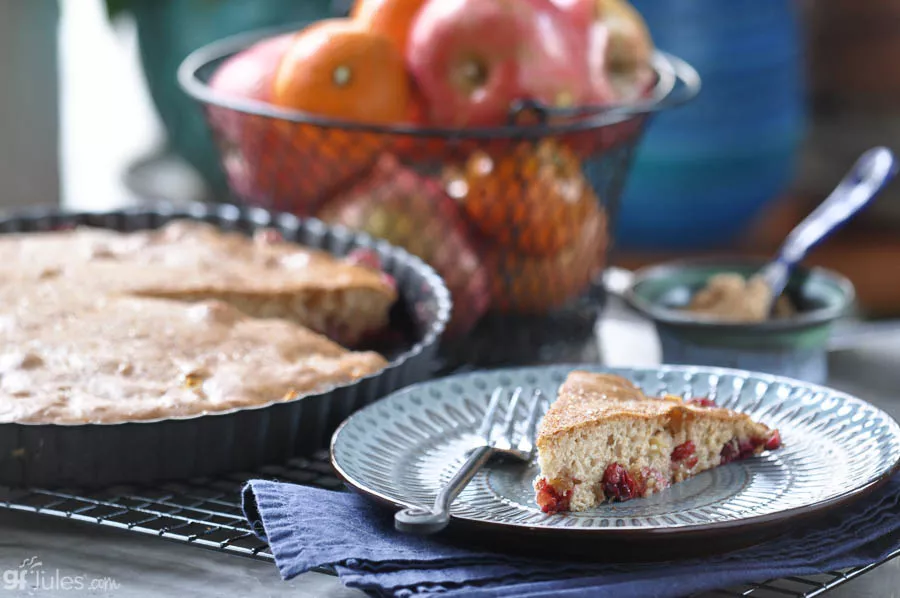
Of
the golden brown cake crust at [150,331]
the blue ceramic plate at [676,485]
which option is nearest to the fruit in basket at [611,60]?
the golden brown cake crust at [150,331]

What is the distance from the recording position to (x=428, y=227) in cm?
149

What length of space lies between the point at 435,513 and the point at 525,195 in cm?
68

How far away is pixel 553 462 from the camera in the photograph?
0.94 metres

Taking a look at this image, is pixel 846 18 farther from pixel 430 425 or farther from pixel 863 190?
pixel 430 425

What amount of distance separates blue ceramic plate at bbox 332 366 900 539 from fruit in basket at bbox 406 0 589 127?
0.45m

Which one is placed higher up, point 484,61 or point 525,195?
point 484,61

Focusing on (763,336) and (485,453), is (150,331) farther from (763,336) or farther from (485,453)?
(763,336)

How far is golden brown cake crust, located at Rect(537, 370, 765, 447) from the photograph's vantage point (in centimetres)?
95

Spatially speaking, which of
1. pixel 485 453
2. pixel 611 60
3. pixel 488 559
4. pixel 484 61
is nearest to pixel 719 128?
pixel 611 60

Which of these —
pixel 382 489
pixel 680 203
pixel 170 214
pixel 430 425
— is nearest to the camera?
pixel 382 489

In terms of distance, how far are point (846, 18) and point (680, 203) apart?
3.24 feet

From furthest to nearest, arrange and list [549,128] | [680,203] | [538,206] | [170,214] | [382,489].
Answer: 1. [680,203]
2. [170,214]
3. [538,206]
4. [549,128]
5. [382,489]

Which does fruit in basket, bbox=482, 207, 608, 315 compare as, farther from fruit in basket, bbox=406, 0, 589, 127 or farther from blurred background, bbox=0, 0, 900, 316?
blurred background, bbox=0, 0, 900, 316

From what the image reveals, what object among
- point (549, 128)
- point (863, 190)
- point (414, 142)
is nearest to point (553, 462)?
point (549, 128)
